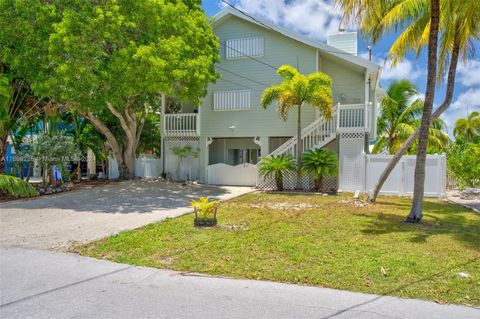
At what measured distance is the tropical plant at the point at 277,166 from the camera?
1645cm

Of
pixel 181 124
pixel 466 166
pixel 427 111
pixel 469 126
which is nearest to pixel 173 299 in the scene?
pixel 427 111

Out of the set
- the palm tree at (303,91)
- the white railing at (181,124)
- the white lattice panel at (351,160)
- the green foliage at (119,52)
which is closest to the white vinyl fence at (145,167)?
the white railing at (181,124)

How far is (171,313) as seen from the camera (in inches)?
175

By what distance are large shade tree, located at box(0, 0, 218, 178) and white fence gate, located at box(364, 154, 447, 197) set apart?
7759 millimetres

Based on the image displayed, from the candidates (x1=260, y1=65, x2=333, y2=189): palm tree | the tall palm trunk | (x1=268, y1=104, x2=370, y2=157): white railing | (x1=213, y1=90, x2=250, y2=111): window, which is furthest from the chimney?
the tall palm trunk

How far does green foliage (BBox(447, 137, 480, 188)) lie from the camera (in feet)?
55.1

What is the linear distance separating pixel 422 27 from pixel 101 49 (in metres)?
11.1

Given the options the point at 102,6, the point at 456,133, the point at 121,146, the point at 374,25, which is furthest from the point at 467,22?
the point at 456,133

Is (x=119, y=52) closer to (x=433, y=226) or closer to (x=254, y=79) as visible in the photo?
(x=254, y=79)

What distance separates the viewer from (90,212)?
456 inches

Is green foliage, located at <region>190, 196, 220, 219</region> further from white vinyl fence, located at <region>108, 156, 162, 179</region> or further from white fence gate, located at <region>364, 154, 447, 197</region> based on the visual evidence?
white vinyl fence, located at <region>108, 156, 162, 179</region>

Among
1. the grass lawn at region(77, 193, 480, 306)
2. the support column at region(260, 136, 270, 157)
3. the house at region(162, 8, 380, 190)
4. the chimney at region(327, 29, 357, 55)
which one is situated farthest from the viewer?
the chimney at region(327, 29, 357, 55)

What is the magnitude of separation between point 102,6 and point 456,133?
34648mm

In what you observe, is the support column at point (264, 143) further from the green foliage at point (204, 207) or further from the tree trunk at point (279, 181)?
the green foliage at point (204, 207)
